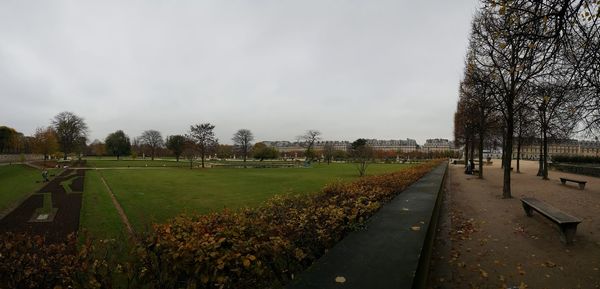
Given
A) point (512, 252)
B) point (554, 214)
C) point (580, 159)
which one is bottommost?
point (512, 252)

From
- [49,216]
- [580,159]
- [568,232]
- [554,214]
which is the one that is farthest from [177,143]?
[568,232]

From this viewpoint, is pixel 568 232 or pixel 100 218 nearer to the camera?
pixel 568 232

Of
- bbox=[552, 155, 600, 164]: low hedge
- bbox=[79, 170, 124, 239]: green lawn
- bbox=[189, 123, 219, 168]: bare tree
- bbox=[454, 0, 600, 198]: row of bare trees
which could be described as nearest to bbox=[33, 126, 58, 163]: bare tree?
bbox=[189, 123, 219, 168]: bare tree

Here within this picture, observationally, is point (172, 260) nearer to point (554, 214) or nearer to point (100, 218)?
point (554, 214)

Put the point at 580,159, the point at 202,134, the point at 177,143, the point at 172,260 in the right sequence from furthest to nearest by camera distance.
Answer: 1. the point at 177,143
2. the point at 202,134
3. the point at 580,159
4. the point at 172,260

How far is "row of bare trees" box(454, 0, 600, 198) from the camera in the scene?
5.48 m

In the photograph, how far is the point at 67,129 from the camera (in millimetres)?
73875

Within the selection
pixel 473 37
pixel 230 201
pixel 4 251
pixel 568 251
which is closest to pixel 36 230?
pixel 230 201

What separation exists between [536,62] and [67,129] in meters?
90.6

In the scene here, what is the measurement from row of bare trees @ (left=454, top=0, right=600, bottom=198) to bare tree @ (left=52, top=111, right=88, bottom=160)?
279 feet

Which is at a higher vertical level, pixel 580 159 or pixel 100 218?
pixel 580 159

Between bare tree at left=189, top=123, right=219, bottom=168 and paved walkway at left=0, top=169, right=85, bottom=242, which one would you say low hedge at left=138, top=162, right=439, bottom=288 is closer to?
paved walkway at left=0, top=169, right=85, bottom=242

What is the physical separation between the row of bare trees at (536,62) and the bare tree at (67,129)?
8500 centimetres

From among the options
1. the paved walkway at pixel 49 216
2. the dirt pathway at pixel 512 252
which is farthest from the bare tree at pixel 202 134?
the dirt pathway at pixel 512 252
